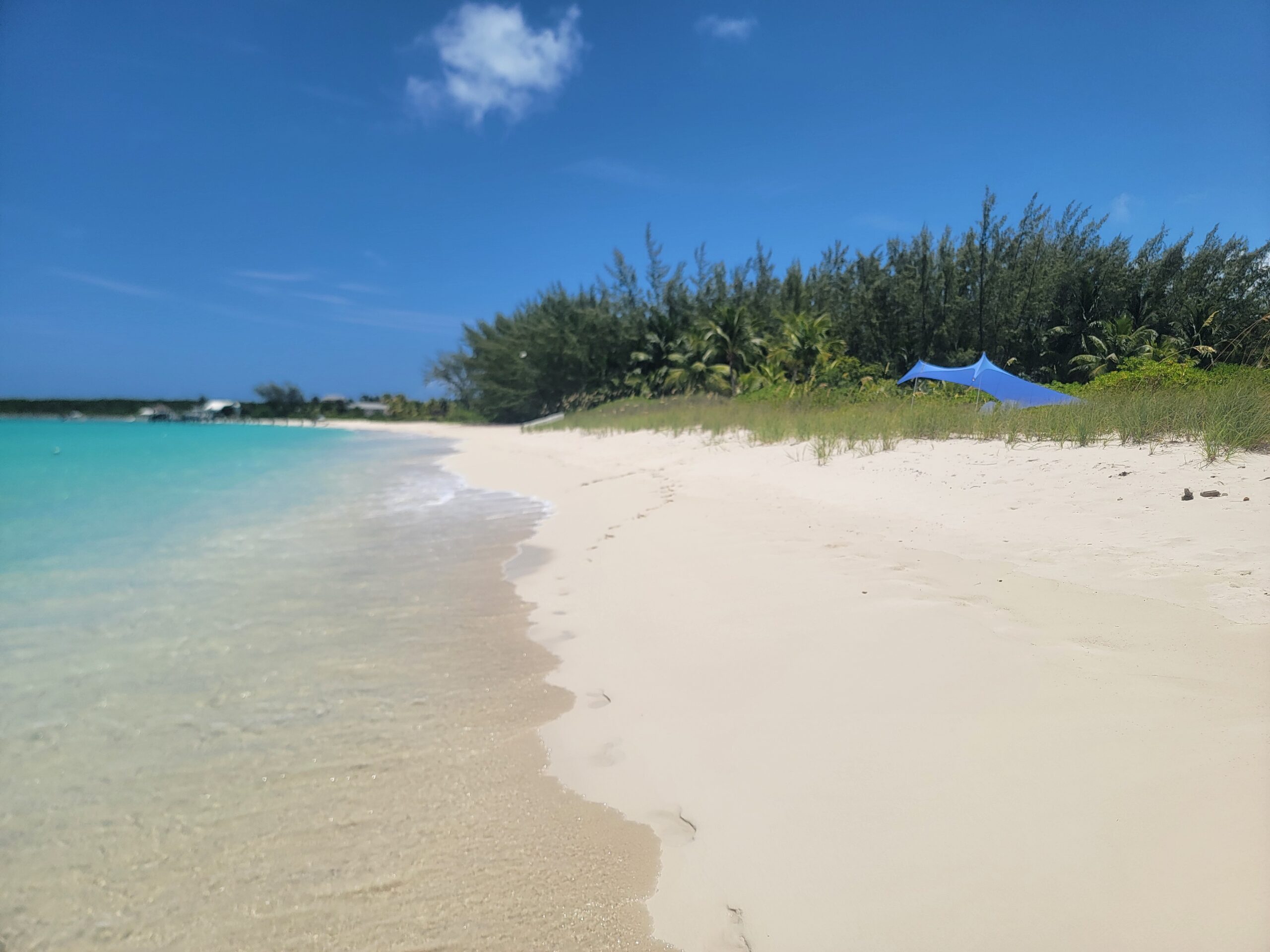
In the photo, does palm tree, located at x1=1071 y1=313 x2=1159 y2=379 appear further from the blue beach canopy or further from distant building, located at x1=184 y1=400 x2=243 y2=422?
distant building, located at x1=184 y1=400 x2=243 y2=422

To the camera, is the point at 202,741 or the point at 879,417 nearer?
the point at 202,741

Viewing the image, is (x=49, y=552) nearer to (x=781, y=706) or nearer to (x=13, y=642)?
(x=13, y=642)

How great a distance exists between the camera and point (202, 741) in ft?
9.41

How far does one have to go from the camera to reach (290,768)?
104 inches

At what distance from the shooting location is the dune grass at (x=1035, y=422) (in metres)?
5.43

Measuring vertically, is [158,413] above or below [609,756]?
above

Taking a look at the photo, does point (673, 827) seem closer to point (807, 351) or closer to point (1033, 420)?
point (1033, 420)

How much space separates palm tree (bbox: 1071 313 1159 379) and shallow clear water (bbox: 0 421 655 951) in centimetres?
2281

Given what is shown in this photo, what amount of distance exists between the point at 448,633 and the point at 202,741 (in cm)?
146

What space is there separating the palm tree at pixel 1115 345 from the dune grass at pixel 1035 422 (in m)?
12.1

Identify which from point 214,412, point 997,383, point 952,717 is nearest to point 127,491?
point 952,717

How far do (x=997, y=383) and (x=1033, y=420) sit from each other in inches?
345

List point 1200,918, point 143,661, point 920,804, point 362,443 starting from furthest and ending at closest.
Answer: point 362,443 → point 143,661 → point 920,804 → point 1200,918

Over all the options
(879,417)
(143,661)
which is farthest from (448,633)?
(879,417)
